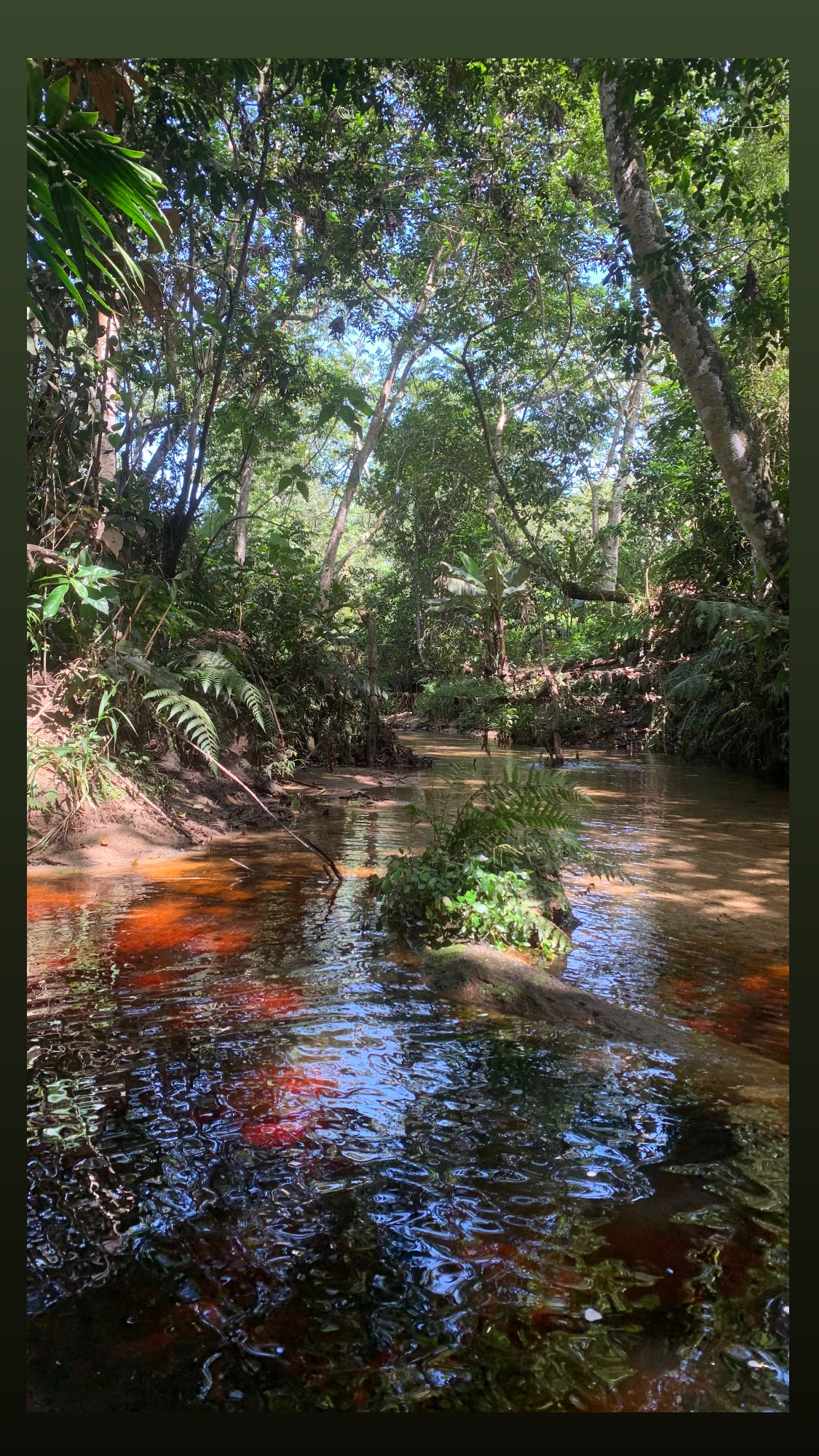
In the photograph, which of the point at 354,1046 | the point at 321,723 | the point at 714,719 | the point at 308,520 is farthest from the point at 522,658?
the point at 308,520

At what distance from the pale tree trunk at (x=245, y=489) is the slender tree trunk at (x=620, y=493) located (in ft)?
20.8

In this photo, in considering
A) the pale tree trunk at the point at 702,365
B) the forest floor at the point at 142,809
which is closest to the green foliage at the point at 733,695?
the pale tree trunk at the point at 702,365

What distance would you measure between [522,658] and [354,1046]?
13.8 meters

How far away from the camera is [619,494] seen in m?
19.4

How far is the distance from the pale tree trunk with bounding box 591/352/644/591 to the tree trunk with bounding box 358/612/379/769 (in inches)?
300

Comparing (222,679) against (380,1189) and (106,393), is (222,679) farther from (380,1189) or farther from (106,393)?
(380,1189)

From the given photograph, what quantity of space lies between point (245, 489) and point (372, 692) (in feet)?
26.2

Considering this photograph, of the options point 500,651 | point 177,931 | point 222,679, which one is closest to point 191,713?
point 222,679


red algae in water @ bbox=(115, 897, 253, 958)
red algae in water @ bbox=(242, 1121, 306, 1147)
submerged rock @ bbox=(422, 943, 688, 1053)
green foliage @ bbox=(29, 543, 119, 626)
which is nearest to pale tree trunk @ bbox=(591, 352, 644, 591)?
green foliage @ bbox=(29, 543, 119, 626)

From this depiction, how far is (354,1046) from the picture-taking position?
2.43 metres

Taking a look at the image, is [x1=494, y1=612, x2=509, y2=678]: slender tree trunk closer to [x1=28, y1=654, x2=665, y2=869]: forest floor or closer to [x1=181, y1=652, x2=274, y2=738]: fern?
[x1=28, y1=654, x2=665, y2=869]: forest floor

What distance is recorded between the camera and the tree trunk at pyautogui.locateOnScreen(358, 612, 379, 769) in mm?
8641
